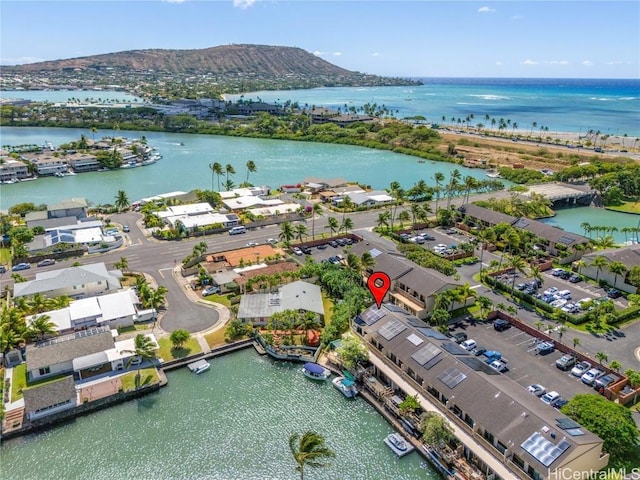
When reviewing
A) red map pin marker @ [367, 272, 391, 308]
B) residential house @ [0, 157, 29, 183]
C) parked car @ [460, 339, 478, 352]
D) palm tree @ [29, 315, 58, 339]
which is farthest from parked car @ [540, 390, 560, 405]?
residential house @ [0, 157, 29, 183]

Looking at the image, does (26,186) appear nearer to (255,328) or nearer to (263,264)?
(263,264)

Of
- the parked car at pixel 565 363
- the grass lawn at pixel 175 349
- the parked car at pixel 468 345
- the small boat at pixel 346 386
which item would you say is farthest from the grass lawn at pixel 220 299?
the parked car at pixel 565 363

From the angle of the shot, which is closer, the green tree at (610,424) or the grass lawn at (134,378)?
the green tree at (610,424)

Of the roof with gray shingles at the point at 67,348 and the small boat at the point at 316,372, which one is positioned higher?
the roof with gray shingles at the point at 67,348

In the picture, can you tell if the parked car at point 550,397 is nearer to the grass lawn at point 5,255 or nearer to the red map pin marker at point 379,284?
the red map pin marker at point 379,284

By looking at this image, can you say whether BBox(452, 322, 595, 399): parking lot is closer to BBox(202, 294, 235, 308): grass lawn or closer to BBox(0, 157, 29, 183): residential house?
BBox(202, 294, 235, 308): grass lawn

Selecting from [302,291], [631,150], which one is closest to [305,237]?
[302,291]

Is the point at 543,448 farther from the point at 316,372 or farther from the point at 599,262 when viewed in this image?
the point at 599,262
